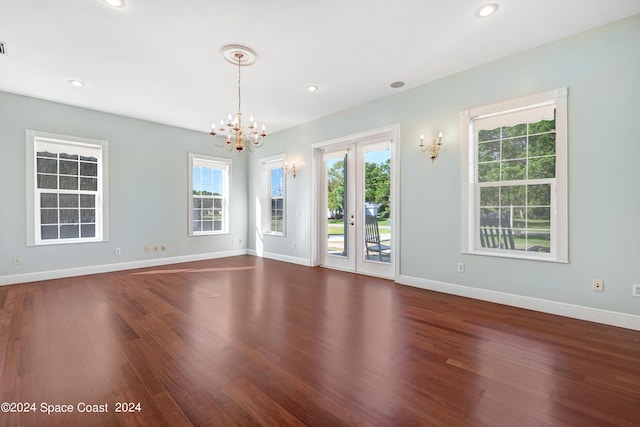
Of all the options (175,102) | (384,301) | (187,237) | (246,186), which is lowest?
(384,301)

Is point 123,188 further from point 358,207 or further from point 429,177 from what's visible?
point 429,177

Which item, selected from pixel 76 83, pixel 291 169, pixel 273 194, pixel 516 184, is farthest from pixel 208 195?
pixel 516 184

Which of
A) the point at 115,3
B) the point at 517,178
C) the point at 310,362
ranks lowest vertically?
the point at 310,362

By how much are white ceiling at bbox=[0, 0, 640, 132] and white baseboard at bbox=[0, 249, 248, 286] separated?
2.86 metres

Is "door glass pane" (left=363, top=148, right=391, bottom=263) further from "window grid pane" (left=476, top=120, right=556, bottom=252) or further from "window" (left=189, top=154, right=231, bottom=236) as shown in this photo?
"window" (left=189, top=154, right=231, bottom=236)

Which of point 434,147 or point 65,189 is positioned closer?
point 434,147

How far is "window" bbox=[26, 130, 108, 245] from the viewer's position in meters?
4.61

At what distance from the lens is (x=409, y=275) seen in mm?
4332

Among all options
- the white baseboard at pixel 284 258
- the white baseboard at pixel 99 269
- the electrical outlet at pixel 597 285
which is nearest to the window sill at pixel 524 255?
the electrical outlet at pixel 597 285

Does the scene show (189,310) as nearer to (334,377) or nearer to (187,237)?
(334,377)

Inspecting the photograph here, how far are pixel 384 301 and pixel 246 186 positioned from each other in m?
5.01

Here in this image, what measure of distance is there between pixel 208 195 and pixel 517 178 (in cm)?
607

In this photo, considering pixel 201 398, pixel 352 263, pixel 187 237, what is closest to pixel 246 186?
pixel 187 237

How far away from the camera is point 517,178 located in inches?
136
